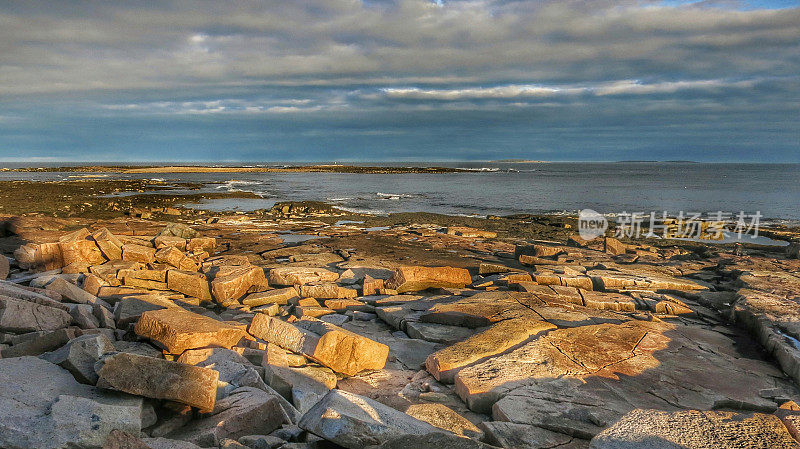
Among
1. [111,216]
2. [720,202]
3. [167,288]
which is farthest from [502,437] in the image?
[720,202]

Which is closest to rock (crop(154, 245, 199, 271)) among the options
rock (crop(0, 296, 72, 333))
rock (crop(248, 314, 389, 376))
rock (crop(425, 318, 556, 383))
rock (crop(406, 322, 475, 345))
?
rock (crop(0, 296, 72, 333))

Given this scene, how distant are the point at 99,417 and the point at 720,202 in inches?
1595

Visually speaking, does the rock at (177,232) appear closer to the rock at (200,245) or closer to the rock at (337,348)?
the rock at (200,245)

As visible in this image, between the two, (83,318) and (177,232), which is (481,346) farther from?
(177,232)

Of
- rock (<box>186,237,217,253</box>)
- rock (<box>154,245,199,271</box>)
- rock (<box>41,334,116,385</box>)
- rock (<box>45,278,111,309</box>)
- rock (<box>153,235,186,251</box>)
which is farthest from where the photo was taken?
rock (<box>186,237,217,253</box>)

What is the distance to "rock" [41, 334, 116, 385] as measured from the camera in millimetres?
3791

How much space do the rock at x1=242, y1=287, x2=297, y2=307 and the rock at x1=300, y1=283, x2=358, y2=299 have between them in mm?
237

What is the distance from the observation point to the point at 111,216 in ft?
70.1

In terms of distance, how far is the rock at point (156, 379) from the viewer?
3514 mm

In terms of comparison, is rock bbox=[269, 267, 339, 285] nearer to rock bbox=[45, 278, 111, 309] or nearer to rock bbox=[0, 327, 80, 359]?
rock bbox=[45, 278, 111, 309]

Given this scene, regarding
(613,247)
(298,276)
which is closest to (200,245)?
(298,276)

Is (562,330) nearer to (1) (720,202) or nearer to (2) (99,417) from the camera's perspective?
(2) (99,417)

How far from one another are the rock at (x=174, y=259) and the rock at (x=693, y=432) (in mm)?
8655

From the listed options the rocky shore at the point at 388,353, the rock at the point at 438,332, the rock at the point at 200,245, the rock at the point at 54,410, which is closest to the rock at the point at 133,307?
the rocky shore at the point at 388,353
